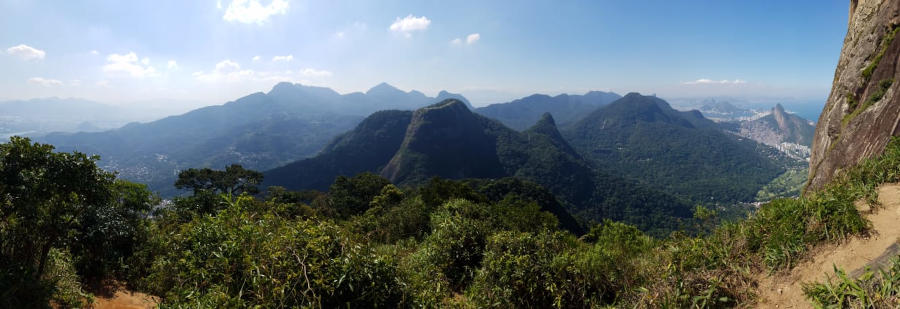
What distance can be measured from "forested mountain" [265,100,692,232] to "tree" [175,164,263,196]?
5533 cm

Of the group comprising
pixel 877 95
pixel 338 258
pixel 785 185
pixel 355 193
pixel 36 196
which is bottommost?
pixel 785 185

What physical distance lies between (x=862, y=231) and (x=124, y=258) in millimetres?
14425

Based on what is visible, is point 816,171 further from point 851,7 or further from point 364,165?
point 364,165

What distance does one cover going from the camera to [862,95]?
13805 millimetres

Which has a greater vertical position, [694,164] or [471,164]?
[471,164]

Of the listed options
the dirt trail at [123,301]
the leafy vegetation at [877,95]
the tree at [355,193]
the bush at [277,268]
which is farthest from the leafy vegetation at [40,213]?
the tree at [355,193]

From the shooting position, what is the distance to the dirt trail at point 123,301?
626cm

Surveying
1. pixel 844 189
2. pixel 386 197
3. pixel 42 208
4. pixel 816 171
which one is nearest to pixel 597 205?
pixel 386 197

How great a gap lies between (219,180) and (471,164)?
86.9 m

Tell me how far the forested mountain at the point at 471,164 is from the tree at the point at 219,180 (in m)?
55.3

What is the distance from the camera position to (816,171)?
47.5ft

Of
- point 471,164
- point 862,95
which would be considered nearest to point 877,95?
point 862,95

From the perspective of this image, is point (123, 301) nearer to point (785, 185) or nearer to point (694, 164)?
point (785, 185)

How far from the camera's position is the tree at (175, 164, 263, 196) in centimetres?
3491
